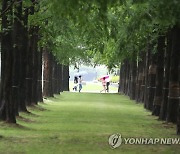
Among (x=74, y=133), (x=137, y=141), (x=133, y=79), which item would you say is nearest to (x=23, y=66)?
(x=74, y=133)

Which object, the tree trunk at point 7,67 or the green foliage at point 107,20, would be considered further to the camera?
the tree trunk at point 7,67

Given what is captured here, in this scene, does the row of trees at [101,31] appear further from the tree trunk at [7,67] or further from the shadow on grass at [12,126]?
the shadow on grass at [12,126]

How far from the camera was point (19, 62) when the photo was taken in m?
21.5

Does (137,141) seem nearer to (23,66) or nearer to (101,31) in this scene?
(101,31)

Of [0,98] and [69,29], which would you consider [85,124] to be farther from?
[69,29]

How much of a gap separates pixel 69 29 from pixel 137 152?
13468mm

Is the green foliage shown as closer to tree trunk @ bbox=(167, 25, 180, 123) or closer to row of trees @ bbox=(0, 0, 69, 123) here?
row of trees @ bbox=(0, 0, 69, 123)

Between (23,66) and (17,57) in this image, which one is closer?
(17,57)

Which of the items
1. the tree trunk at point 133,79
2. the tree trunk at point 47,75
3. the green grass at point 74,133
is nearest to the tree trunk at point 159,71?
the green grass at point 74,133

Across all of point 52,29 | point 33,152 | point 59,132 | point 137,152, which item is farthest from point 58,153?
point 52,29

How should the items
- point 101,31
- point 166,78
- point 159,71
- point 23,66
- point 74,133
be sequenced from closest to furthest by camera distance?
point 74,133 < point 166,78 < point 101,31 < point 23,66 < point 159,71

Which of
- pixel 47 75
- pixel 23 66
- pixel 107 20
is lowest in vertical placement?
pixel 47 75

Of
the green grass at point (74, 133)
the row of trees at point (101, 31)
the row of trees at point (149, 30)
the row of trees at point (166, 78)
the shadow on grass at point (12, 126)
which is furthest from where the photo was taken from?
the row of trees at point (166, 78)

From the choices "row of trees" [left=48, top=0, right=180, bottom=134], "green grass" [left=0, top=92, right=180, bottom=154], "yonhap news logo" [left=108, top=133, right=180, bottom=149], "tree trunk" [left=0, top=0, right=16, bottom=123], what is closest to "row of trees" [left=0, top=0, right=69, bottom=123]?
"tree trunk" [left=0, top=0, right=16, bottom=123]
